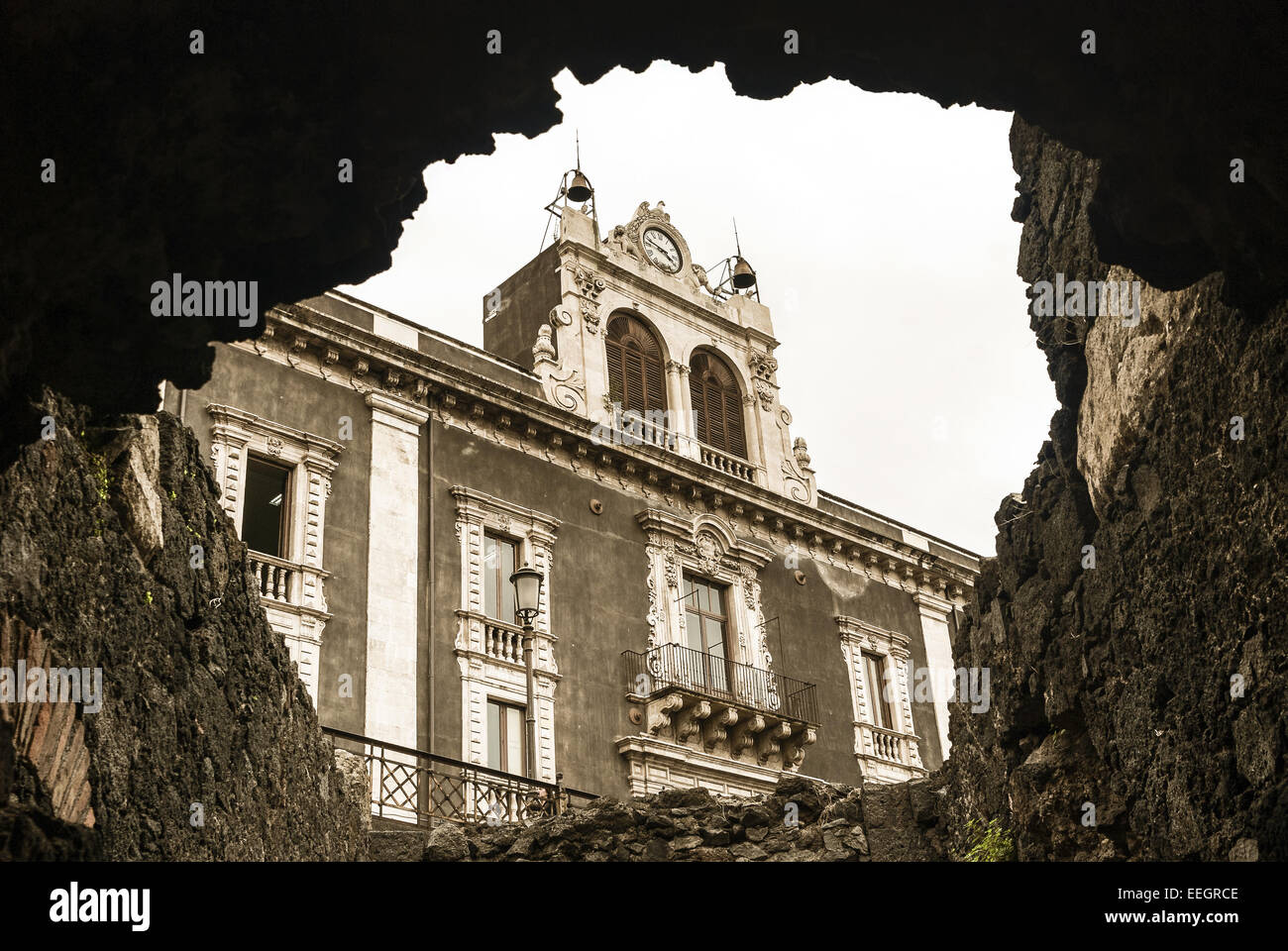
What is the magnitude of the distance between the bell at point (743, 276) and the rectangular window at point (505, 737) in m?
12.8

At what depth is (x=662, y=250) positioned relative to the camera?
1148 inches

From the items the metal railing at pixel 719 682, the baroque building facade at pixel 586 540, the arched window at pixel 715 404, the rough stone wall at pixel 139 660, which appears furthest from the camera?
the arched window at pixel 715 404

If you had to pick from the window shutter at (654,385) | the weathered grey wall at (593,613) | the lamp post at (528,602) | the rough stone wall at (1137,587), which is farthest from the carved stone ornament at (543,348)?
the rough stone wall at (1137,587)

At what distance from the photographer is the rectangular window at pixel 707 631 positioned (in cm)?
2425

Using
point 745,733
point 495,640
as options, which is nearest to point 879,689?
point 745,733

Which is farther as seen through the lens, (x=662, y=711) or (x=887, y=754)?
(x=887, y=754)

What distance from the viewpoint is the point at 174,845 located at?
690cm

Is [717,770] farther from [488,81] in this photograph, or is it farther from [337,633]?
[488,81]

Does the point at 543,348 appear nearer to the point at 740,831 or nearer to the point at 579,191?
the point at 579,191

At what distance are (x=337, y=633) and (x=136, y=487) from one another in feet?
43.1

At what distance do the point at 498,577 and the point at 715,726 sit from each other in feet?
14.4

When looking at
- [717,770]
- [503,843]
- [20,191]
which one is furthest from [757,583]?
[20,191]

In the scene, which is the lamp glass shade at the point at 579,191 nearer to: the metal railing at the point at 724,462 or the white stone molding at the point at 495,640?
the metal railing at the point at 724,462

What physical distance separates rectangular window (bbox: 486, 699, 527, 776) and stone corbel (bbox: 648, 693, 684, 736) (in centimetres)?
238
